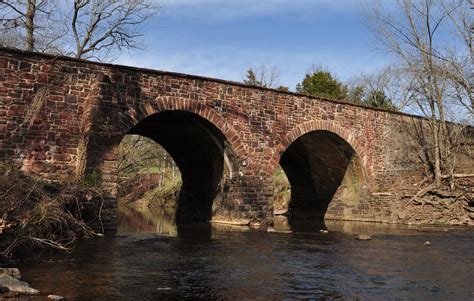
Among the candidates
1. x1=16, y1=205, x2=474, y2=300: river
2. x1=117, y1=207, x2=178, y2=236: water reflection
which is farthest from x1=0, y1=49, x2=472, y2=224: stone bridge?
x1=16, y1=205, x2=474, y2=300: river

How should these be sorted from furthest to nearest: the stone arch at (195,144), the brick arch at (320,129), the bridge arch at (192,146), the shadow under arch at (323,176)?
the shadow under arch at (323,176), the brick arch at (320,129), the stone arch at (195,144), the bridge arch at (192,146)

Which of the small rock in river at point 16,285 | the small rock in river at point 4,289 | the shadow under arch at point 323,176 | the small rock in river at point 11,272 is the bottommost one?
the small rock in river at point 4,289

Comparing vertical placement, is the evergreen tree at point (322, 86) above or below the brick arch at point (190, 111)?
above

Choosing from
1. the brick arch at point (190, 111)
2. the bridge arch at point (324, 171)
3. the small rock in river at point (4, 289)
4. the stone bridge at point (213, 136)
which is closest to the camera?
the small rock in river at point (4, 289)

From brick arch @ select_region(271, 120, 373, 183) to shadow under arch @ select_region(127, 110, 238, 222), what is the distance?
1.66 meters

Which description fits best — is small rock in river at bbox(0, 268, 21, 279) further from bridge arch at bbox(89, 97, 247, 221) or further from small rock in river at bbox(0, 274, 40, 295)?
bridge arch at bbox(89, 97, 247, 221)

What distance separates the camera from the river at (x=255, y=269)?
20.0 feet

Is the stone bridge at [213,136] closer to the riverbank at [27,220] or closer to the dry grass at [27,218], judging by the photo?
the riverbank at [27,220]

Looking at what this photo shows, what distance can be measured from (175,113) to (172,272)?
783 cm

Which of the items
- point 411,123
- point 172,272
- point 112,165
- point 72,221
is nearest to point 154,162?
point 411,123

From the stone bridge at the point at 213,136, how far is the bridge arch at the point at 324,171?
0.15 ft

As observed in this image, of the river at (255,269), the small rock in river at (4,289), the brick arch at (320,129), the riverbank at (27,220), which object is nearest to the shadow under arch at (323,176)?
the brick arch at (320,129)

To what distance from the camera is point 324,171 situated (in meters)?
20.5

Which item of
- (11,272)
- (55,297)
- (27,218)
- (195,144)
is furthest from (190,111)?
(55,297)
